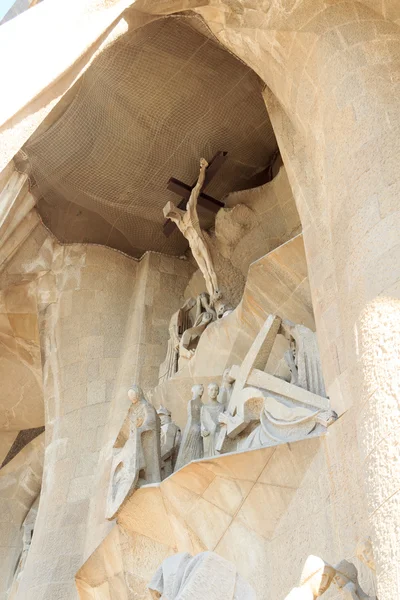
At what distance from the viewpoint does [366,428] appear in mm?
3664

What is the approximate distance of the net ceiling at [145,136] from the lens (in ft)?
27.7

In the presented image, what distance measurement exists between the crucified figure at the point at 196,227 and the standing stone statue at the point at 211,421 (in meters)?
2.05

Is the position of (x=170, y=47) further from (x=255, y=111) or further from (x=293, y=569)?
(x=293, y=569)

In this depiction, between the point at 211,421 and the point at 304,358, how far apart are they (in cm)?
105

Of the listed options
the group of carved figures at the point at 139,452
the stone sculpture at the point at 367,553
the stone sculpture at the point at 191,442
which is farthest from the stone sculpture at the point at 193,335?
the stone sculpture at the point at 367,553

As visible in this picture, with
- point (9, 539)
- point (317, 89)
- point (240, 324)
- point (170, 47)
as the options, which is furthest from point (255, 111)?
point (9, 539)

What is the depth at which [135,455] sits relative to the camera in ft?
21.7

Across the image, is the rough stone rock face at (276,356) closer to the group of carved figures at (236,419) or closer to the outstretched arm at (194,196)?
the group of carved figures at (236,419)

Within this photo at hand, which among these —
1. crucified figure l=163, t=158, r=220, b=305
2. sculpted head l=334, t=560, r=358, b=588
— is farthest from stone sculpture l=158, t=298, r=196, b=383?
sculpted head l=334, t=560, r=358, b=588

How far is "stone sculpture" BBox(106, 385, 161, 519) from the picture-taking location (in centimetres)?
651

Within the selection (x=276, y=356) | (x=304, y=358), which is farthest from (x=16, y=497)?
(x=304, y=358)

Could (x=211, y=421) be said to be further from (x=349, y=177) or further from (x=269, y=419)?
(x=349, y=177)

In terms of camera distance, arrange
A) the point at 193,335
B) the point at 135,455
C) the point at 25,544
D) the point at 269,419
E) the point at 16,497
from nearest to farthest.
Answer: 1. the point at 269,419
2. the point at 135,455
3. the point at 193,335
4. the point at 25,544
5. the point at 16,497

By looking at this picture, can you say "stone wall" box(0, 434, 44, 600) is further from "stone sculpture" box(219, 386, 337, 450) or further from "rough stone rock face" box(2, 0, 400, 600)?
"stone sculpture" box(219, 386, 337, 450)
